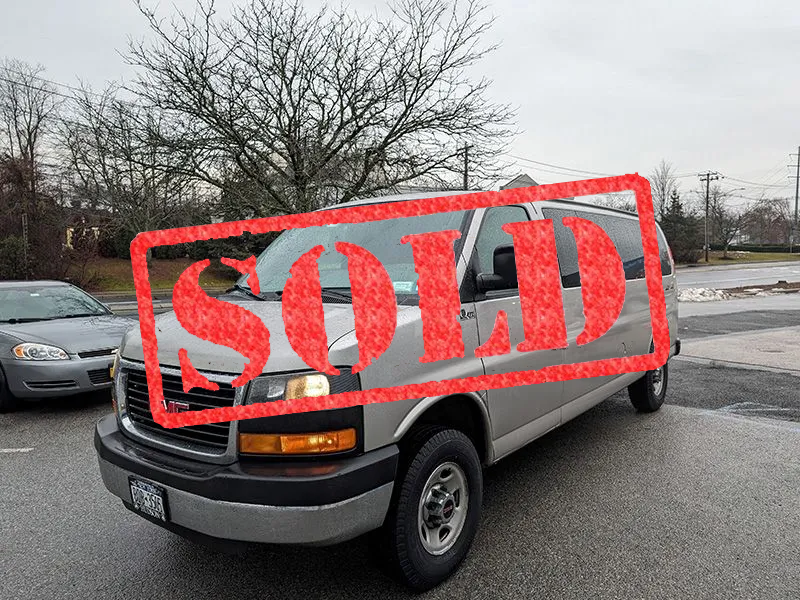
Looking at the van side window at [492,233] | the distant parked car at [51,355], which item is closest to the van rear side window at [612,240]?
the van side window at [492,233]

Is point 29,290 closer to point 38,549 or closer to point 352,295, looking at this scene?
Answer: point 38,549

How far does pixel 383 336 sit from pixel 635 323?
10.2 ft

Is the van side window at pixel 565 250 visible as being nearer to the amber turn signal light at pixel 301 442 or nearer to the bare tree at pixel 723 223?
the amber turn signal light at pixel 301 442

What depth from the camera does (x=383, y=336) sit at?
2.65 metres

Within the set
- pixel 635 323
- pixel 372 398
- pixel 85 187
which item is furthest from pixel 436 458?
pixel 85 187

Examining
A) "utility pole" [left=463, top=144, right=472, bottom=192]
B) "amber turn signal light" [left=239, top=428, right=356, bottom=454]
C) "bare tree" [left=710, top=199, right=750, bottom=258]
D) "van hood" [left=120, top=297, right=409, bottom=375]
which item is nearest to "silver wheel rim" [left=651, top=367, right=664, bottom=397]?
"van hood" [left=120, top=297, right=409, bottom=375]

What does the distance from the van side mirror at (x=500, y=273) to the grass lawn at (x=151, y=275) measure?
1065 inches

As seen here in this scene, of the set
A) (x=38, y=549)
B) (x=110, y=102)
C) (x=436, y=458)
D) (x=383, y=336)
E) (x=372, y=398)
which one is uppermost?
(x=110, y=102)

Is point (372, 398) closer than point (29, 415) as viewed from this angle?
Yes

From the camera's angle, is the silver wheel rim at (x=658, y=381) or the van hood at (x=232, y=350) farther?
the silver wheel rim at (x=658, y=381)

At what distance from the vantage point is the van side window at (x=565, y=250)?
397cm

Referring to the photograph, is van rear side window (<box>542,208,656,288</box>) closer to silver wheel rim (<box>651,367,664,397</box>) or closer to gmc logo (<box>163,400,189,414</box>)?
silver wheel rim (<box>651,367,664,397</box>)

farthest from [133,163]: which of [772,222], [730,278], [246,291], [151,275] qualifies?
[772,222]

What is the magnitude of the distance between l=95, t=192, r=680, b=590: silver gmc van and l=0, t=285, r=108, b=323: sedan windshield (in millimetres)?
4595
